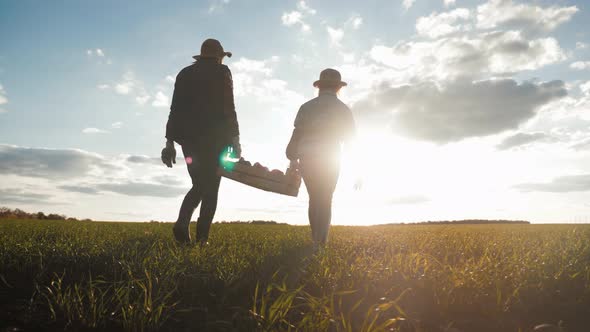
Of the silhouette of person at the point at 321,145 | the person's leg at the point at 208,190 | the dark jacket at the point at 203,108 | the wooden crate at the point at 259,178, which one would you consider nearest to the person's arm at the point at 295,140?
the silhouette of person at the point at 321,145

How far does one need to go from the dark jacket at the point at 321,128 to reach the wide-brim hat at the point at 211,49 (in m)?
1.48

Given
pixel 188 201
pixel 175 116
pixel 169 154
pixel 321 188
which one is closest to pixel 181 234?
pixel 188 201

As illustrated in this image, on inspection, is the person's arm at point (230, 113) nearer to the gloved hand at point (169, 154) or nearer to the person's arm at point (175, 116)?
the person's arm at point (175, 116)

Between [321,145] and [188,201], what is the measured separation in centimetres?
199

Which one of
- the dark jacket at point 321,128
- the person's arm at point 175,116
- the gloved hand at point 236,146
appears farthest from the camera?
the dark jacket at point 321,128

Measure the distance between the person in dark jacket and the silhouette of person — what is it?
3.47 ft

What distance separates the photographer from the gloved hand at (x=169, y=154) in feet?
18.3

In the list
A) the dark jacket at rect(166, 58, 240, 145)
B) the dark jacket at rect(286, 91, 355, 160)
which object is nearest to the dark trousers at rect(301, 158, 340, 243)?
the dark jacket at rect(286, 91, 355, 160)

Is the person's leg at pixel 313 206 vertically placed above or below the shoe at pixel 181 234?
above

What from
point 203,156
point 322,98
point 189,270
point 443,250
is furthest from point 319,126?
point 189,270

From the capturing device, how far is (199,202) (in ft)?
18.5

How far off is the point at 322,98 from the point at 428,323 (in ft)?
13.4

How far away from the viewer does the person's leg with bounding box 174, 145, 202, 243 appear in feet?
17.6

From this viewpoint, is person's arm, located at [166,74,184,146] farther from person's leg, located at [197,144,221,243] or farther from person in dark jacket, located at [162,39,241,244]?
person's leg, located at [197,144,221,243]
